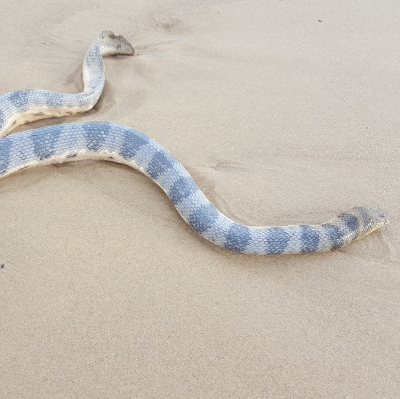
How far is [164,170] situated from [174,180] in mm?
147

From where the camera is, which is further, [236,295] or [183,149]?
[183,149]

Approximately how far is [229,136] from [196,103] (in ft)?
2.20

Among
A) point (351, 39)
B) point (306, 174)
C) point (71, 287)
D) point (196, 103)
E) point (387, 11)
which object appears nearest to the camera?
point (71, 287)

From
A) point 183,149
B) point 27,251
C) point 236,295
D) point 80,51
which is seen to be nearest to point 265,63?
point 183,149

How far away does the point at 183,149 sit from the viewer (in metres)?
3.89

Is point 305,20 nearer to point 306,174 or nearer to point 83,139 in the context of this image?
point 306,174

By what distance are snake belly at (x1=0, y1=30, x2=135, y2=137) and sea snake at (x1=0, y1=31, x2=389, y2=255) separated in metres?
0.01

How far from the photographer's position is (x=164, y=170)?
3.45m

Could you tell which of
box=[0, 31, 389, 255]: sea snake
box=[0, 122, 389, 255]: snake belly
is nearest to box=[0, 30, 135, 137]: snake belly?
box=[0, 31, 389, 255]: sea snake

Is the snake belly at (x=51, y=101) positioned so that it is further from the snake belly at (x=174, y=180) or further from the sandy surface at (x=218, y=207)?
the snake belly at (x=174, y=180)

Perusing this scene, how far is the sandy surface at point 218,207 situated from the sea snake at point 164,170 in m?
0.13

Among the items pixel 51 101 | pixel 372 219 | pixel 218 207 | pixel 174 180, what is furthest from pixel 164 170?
pixel 372 219

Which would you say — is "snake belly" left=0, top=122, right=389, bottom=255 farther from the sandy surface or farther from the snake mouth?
the sandy surface

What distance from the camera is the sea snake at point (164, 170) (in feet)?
10.2
